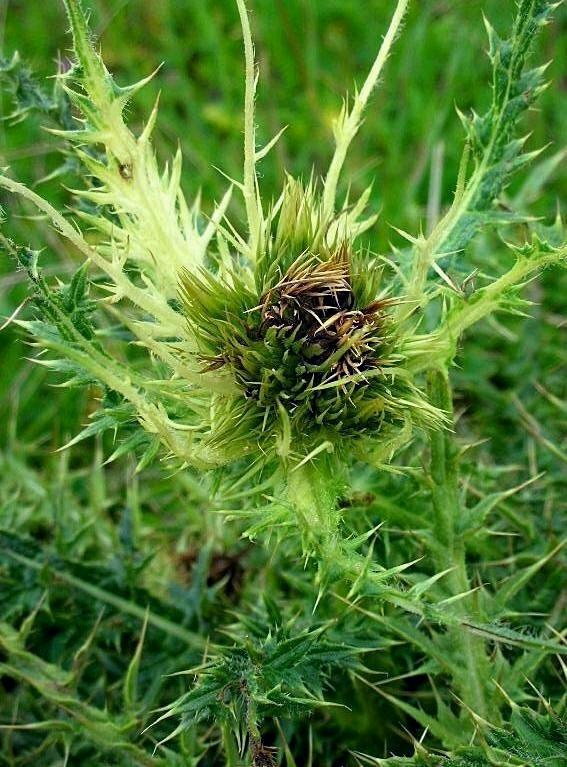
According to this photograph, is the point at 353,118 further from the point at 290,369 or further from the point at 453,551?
the point at 453,551

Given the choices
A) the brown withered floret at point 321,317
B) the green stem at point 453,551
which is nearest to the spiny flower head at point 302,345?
the brown withered floret at point 321,317

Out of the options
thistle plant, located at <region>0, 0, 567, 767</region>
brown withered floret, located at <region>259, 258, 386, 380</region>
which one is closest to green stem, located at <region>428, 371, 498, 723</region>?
thistle plant, located at <region>0, 0, 567, 767</region>

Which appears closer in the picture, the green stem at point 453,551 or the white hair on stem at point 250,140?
the white hair on stem at point 250,140

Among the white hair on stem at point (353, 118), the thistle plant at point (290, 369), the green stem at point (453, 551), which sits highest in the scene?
the white hair on stem at point (353, 118)

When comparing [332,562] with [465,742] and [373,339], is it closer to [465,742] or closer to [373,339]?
[373,339]

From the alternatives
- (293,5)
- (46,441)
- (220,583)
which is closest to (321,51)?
(293,5)

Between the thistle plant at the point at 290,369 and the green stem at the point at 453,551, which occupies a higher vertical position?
the thistle plant at the point at 290,369

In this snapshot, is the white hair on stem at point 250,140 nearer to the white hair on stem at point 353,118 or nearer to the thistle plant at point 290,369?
the thistle plant at point 290,369
